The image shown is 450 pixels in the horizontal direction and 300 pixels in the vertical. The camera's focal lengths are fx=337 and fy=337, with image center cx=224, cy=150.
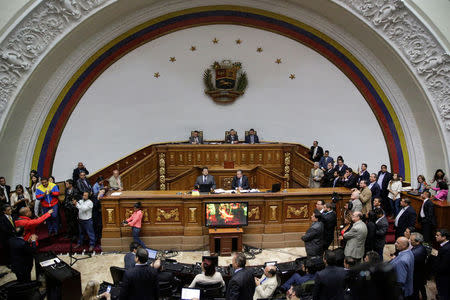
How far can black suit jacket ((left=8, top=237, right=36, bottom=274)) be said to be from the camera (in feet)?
16.3

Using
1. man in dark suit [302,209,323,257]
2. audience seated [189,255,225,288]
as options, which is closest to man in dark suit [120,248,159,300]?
audience seated [189,255,225,288]

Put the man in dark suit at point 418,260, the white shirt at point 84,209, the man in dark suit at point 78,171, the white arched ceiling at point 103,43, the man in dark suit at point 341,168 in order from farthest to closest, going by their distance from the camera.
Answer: the man in dark suit at point 78,171 < the man in dark suit at point 341,168 < the white arched ceiling at point 103,43 < the white shirt at point 84,209 < the man in dark suit at point 418,260

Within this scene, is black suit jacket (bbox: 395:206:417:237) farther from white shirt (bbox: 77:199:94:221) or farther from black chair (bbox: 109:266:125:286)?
white shirt (bbox: 77:199:94:221)

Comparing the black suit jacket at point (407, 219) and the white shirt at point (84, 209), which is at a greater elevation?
the white shirt at point (84, 209)

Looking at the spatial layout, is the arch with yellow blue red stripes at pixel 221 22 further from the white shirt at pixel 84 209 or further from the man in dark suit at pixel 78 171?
the white shirt at pixel 84 209

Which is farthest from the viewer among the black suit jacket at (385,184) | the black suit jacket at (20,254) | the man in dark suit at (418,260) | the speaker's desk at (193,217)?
the black suit jacket at (385,184)

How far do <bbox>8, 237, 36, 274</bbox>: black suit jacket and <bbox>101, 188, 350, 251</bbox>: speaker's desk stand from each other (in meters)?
1.79

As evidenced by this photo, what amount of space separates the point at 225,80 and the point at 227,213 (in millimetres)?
6304

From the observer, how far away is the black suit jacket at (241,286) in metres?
3.48

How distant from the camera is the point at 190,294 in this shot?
3.81 m

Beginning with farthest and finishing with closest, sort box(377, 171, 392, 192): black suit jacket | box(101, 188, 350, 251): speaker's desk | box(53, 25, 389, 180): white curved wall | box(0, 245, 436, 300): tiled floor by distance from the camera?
box(53, 25, 389, 180): white curved wall < box(377, 171, 392, 192): black suit jacket < box(101, 188, 350, 251): speaker's desk < box(0, 245, 436, 300): tiled floor

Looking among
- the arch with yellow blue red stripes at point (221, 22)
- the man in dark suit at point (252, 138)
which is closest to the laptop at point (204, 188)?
the man in dark suit at point (252, 138)

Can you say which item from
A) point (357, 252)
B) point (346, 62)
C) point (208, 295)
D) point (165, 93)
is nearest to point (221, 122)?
point (165, 93)

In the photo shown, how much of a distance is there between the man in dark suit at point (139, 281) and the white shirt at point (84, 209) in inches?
135
